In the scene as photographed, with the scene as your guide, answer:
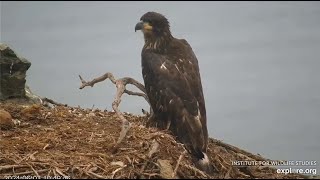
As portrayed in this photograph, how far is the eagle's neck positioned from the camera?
7.56m

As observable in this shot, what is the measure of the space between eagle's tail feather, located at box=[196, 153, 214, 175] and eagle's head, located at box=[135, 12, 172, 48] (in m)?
2.47

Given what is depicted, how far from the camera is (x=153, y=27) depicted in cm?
770

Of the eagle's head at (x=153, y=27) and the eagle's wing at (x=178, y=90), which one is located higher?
the eagle's head at (x=153, y=27)

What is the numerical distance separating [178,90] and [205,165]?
144 centimetres

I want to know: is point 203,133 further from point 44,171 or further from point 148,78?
point 44,171

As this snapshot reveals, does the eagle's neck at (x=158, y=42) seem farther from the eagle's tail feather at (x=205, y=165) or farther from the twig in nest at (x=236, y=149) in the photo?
the eagle's tail feather at (x=205, y=165)

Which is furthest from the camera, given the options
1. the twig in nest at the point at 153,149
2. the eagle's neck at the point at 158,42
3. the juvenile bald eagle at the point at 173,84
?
the eagle's neck at the point at 158,42

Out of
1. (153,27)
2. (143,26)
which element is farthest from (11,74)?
(153,27)

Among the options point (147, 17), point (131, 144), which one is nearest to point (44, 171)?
point (131, 144)

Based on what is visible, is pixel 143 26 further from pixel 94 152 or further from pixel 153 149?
pixel 153 149

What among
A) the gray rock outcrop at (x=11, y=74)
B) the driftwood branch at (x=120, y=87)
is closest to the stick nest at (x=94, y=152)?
the driftwood branch at (x=120, y=87)

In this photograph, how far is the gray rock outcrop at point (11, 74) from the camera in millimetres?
8219

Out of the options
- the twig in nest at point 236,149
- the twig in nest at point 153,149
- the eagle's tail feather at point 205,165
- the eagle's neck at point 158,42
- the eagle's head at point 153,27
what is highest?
the eagle's head at point 153,27

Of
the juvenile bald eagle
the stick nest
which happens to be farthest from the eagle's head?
the stick nest
